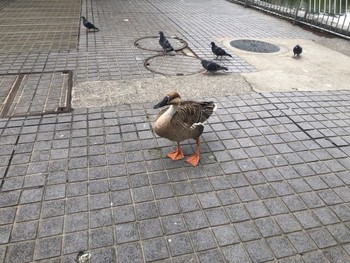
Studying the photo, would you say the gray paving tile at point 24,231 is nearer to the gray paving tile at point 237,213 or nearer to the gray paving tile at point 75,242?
the gray paving tile at point 75,242

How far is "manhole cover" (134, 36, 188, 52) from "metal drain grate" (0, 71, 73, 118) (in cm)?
287

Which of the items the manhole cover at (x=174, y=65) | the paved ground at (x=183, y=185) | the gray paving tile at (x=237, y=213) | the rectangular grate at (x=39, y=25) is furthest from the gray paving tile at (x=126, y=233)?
the rectangular grate at (x=39, y=25)

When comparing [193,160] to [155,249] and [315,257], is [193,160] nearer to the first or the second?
[155,249]

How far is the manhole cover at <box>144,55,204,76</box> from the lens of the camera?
7.07 metres

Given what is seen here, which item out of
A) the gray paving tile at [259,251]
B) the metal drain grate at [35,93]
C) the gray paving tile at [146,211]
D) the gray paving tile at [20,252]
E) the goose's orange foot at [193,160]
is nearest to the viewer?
the gray paving tile at [20,252]

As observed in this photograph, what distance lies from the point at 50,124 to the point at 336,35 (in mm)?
11070

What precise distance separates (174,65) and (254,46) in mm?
3421

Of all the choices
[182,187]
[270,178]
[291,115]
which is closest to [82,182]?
[182,187]

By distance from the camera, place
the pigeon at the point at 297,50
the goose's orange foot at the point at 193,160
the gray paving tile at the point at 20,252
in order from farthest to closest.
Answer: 1. the pigeon at the point at 297,50
2. the goose's orange foot at the point at 193,160
3. the gray paving tile at the point at 20,252

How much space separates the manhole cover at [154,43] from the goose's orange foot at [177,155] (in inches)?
204


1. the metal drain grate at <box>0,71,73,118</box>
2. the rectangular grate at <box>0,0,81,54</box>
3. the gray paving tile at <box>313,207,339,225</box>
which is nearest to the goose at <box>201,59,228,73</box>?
the metal drain grate at <box>0,71,73,118</box>

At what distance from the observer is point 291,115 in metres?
5.34

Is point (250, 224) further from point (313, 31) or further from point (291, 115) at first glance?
point (313, 31)

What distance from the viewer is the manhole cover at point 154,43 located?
8.70 meters
